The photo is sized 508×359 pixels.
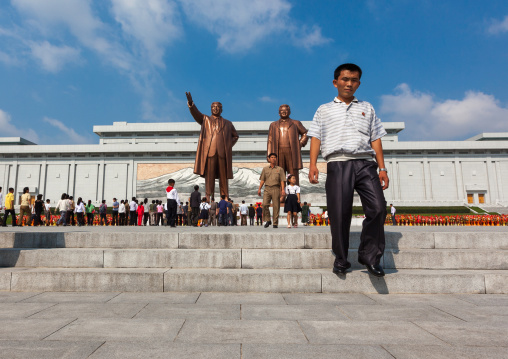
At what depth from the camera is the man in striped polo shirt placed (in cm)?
308

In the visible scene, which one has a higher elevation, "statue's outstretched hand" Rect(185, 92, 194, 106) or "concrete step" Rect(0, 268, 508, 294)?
"statue's outstretched hand" Rect(185, 92, 194, 106)

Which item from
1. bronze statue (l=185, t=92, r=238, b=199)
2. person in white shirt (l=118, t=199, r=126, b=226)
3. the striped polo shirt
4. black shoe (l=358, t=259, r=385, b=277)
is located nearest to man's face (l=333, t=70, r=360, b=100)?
the striped polo shirt

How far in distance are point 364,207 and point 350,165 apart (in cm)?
45

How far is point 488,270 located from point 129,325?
381cm

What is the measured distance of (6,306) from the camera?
2.64 m

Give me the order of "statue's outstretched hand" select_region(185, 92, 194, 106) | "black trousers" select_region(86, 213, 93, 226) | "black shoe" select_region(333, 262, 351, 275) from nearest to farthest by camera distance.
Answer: "black shoe" select_region(333, 262, 351, 275), "statue's outstretched hand" select_region(185, 92, 194, 106), "black trousers" select_region(86, 213, 93, 226)

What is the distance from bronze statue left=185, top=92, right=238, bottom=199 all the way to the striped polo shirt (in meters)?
4.45

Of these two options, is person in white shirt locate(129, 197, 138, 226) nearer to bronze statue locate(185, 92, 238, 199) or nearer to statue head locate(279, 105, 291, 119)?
bronze statue locate(185, 92, 238, 199)

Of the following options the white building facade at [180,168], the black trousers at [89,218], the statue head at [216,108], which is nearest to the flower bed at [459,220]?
the statue head at [216,108]

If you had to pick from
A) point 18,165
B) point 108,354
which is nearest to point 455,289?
point 108,354

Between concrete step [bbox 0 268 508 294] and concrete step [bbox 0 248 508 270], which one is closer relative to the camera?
concrete step [bbox 0 268 508 294]

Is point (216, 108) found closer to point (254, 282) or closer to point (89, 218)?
point (254, 282)

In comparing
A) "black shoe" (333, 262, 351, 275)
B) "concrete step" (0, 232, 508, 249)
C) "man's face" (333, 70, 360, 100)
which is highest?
"man's face" (333, 70, 360, 100)

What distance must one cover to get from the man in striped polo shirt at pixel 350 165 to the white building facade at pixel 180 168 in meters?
32.8
